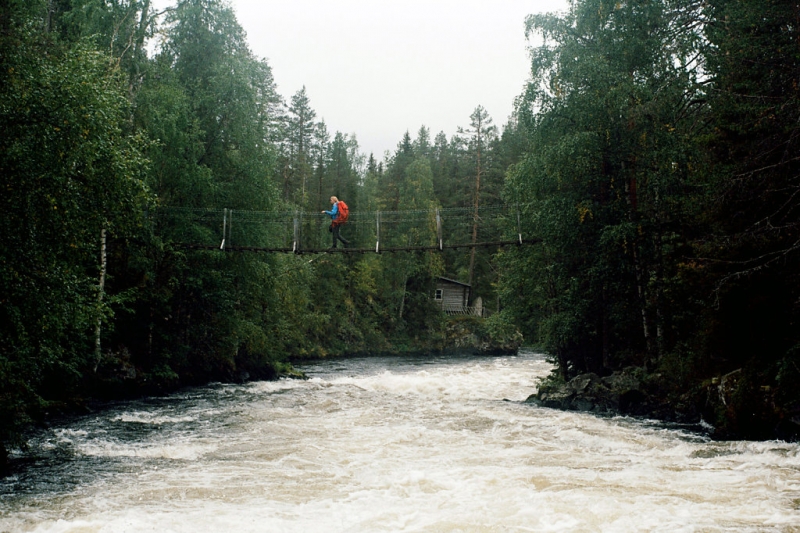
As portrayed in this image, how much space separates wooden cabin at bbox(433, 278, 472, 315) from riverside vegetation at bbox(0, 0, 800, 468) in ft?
52.4

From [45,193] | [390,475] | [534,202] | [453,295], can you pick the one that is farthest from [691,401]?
[453,295]

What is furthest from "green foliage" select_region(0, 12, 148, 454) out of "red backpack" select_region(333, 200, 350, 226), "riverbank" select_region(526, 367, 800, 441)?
"riverbank" select_region(526, 367, 800, 441)

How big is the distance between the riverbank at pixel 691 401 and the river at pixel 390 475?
0.48 meters

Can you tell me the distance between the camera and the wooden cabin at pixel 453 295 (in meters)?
42.4

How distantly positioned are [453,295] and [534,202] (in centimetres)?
2731

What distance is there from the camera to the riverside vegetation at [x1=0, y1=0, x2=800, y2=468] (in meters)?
7.92

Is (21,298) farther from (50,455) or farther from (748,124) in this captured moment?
(748,124)

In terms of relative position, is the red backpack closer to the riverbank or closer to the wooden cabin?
the riverbank

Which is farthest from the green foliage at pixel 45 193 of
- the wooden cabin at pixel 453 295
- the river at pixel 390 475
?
the wooden cabin at pixel 453 295

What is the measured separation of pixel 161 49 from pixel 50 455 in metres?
15.7

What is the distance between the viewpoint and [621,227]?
537 inches

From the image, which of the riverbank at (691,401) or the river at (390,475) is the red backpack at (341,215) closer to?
the river at (390,475)

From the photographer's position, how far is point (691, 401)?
11711 millimetres

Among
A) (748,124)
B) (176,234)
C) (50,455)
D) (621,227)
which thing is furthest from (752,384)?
(176,234)
